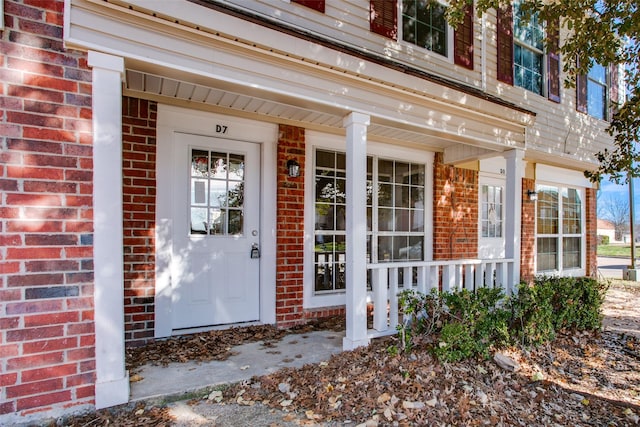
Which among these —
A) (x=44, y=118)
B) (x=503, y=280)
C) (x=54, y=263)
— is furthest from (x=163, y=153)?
(x=503, y=280)

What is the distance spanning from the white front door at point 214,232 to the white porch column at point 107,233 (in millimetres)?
1450

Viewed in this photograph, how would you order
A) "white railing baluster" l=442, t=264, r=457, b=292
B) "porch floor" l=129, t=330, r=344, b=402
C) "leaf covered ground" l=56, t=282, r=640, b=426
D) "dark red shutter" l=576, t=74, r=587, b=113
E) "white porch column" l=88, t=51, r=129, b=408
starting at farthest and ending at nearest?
"dark red shutter" l=576, t=74, r=587, b=113, "white railing baluster" l=442, t=264, r=457, b=292, "porch floor" l=129, t=330, r=344, b=402, "leaf covered ground" l=56, t=282, r=640, b=426, "white porch column" l=88, t=51, r=129, b=408

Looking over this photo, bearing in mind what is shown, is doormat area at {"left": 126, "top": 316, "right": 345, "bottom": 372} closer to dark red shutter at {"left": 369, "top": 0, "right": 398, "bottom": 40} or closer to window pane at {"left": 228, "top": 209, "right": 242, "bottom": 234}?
window pane at {"left": 228, "top": 209, "right": 242, "bottom": 234}

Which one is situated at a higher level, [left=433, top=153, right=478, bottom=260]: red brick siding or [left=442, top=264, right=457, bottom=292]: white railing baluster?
[left=433, top=153, right=478, bottom=260]: red brick siding

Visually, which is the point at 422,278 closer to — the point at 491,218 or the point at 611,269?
the point at 491,218

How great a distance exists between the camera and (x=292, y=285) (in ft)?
15.2

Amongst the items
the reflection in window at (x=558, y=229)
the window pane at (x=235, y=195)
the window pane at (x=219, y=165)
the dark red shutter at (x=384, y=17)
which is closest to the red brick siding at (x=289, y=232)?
the window pane at (x=235, y=195)

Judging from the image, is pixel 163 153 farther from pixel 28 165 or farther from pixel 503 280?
pixel 503 280

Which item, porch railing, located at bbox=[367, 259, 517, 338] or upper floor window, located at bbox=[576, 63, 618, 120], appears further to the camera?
upper floor window, located at bbox=[576, 63, 618, 120]

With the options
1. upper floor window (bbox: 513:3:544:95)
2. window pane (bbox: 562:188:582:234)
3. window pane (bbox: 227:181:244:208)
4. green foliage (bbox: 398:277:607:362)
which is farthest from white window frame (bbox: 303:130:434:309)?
window pane (bbox: 562:188:582:234)

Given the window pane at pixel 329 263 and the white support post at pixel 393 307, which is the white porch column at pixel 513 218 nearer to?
the white support post at pixel 393 307

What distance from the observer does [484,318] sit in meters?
3.79

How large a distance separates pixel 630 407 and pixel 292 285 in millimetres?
3447

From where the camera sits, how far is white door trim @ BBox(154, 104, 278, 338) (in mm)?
3848
